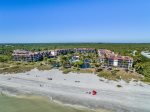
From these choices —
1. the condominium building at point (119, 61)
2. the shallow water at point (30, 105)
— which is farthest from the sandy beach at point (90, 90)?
the condominium building at point (119, 61)

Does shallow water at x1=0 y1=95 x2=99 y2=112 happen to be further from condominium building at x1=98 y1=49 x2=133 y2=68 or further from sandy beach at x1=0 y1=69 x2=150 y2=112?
condominium building at x1=98 y1=49 x2=133 y2=68

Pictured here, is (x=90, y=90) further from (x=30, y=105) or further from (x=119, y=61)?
(x=119, y=61)

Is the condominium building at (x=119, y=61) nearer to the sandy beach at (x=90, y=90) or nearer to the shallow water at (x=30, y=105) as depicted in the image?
the sandy beach at (x=90, y=90)

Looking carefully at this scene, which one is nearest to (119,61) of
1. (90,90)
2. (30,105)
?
(90,90)

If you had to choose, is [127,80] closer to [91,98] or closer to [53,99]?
[91,98]

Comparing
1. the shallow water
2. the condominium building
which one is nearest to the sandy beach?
the shallow water

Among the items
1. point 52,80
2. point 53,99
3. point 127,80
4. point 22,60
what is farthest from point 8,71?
point 127,80
